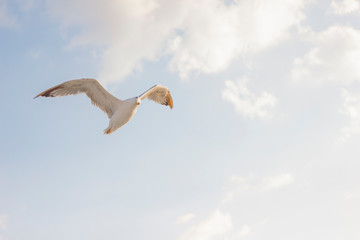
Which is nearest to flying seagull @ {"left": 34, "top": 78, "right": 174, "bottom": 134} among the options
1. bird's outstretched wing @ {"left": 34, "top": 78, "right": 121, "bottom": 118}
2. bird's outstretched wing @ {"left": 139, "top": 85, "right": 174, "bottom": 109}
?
bird's outstretched wing @ {"left": 34, "top": 78, "right": 121, "bottom": 118}

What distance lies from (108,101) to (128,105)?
241 centimetres

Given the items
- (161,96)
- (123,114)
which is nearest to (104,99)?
(123,114)

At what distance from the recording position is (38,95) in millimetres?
20031

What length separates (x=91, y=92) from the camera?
846 inches

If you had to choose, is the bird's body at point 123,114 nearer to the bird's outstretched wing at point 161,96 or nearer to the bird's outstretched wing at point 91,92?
the bird's outstretched wing at point 91,92

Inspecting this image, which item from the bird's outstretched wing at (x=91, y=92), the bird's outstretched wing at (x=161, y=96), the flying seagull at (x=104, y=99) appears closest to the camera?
the flying seagull at (x=104, y=99)

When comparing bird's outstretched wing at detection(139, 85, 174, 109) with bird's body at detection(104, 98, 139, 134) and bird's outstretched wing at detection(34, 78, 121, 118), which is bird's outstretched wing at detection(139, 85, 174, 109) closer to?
bird's outstretched wing at detection(34, 78, 121, 118)

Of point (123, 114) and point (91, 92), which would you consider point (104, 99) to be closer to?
point (91, 92)

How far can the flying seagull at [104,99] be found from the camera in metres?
20.1

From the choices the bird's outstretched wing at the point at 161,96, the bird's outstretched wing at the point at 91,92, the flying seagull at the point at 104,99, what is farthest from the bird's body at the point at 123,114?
the bird's outstretched wing at the point at 161,96

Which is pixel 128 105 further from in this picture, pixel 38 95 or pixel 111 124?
pixel 38 95

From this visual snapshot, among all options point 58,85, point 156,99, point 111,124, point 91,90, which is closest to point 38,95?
point 58,85

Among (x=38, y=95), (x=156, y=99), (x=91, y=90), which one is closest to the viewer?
(x=38, y=95)

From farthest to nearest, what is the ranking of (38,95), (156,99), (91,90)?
(156,99), (91,90), (38,95)
